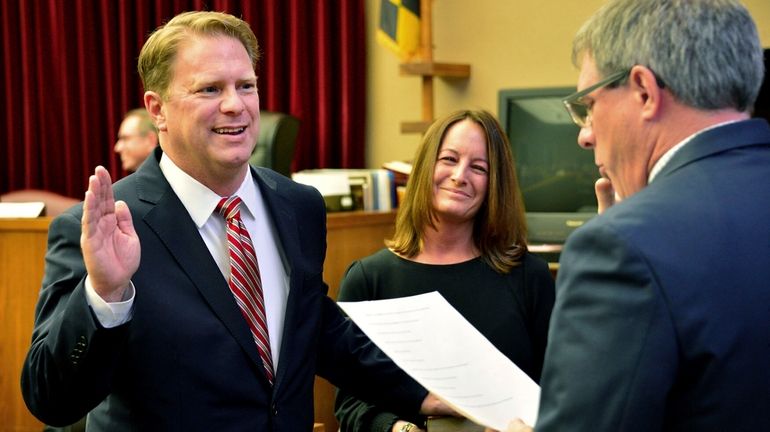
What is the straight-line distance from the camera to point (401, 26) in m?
5.50

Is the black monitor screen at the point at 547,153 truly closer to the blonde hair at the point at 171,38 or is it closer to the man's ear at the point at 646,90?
the blonde hair at the point at 171,38

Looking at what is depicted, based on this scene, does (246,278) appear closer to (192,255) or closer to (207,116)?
(192,255)

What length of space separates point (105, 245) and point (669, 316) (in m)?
0.90

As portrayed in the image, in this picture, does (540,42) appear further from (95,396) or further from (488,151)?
(95,396)

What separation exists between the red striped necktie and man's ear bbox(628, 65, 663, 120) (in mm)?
881

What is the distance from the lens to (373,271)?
256cm

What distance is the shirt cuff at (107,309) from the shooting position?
1.60m

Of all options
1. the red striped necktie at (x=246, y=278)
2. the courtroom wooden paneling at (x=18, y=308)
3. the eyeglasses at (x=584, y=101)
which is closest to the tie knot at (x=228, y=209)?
the red striped necktie at (x=246, y=278)

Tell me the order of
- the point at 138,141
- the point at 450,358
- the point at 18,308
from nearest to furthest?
the point at 450,358, the point at 18,308, the point at 138,141

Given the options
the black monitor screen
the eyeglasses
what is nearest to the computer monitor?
the black monitor screen

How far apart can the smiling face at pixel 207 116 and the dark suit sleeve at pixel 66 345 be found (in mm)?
268

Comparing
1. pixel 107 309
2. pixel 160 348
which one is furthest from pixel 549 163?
pixel 107 309

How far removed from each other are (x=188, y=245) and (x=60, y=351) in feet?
1.04

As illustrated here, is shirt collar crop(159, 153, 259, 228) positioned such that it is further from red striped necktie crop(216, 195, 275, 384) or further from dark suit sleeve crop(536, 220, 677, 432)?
dark suit sleeve crop(536, 220, 677, 432)
